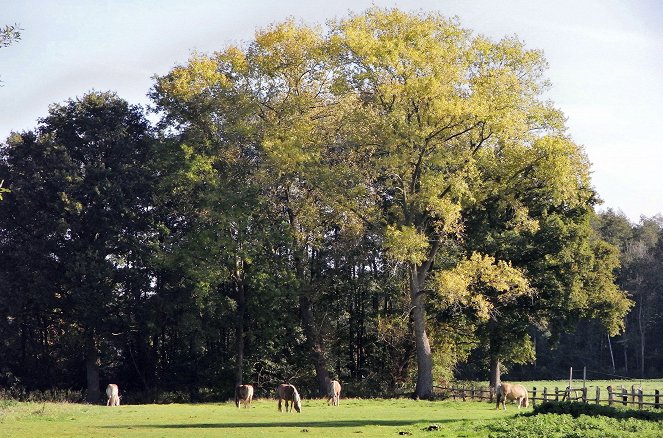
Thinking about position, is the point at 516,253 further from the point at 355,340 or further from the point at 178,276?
the point at 178,276

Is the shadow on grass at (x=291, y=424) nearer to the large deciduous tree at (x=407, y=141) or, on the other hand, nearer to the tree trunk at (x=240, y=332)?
the large deciduous tree at (x=407, y=141)

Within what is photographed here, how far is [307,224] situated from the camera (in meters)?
51.5

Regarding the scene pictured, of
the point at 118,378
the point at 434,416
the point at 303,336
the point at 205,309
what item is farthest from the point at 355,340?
the point at 434,416

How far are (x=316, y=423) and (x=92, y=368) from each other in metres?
29.4

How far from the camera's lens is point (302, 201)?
5225 cm

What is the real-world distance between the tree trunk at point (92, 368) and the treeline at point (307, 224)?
0.46 ft

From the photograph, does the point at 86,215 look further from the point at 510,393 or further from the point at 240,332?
the point at 510,393

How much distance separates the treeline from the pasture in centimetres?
984

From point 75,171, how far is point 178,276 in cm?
869

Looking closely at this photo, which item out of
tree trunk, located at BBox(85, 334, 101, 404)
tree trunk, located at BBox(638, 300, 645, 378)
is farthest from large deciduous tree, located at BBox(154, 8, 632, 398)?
tree trunk, located at BBox(638, 300, 645, 378)

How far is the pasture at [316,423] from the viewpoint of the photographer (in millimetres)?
24109

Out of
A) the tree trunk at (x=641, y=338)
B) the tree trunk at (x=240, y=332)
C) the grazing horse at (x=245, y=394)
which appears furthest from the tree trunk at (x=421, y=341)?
the tree trunk at (x=641, y=338)

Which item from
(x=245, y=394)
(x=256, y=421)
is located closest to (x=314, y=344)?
(x=245, y=394)

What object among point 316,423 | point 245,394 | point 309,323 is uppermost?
point 309,323
